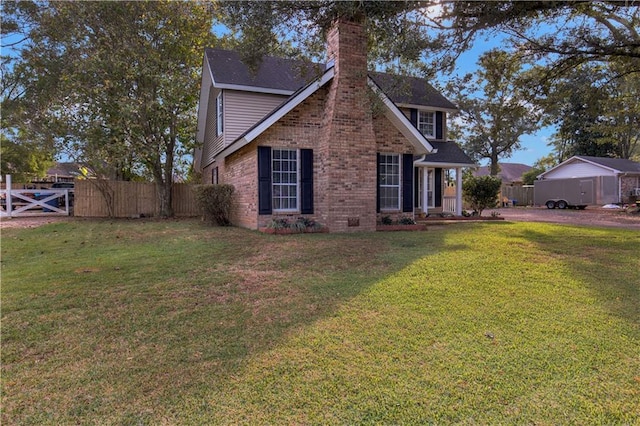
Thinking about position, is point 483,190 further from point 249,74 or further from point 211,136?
point 211,136

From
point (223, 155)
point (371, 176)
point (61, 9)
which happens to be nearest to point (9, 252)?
point (223, 155)

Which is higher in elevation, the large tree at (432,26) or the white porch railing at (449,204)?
the large tree at (432,26)

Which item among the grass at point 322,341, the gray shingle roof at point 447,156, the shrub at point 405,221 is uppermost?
the gray shingle roof at point 447,156

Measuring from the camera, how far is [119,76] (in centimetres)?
1572

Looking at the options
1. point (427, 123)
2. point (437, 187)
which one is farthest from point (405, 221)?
point (427, 123)

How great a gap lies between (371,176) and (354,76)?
291cm

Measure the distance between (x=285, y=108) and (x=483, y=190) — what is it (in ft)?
36.5

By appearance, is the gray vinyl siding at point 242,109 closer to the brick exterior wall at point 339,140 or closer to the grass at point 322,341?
the brick exterior wall at point 339,140

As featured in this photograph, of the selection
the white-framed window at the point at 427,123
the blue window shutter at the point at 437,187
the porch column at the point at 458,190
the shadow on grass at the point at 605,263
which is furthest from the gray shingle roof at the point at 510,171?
the shadow on grass at the point at 605,263

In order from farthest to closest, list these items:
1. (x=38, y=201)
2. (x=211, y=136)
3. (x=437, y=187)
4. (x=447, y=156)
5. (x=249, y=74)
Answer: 1. (x=437, y=187)
2. (x=38, y=201)
3. (x=447, y=156)
4. (x=211, y=136)
5. (x=249, y=74)

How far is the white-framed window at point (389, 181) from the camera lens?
11.8 metres

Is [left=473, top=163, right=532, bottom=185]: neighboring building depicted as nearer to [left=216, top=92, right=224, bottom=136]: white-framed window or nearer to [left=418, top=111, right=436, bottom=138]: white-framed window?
[left=418, top=111, right=436, bottom=138]: white-framed window

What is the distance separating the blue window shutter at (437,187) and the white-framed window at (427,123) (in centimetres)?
202

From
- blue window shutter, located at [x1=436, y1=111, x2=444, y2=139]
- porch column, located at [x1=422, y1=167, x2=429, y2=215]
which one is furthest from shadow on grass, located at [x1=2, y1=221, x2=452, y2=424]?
blue window shutter, located at [x1=436, y1=111, x2=444, y2=139]
